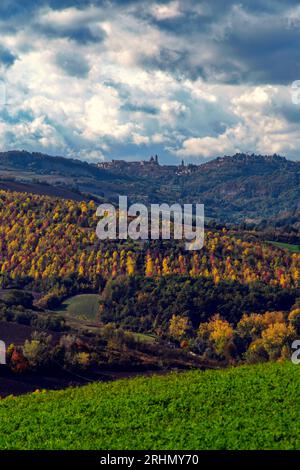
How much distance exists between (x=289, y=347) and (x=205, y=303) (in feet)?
Answer: 168

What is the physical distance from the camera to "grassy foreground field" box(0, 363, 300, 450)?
120 feet

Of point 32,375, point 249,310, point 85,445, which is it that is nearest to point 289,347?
point 249,310

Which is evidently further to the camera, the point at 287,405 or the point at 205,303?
the point at 205,303

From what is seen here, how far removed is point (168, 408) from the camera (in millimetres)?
45031

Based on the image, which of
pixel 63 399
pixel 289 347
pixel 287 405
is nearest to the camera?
pixel 287 405

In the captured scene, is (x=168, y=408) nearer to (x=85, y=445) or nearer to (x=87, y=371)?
(x=85, y=445)

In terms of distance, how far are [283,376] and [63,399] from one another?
627 inches

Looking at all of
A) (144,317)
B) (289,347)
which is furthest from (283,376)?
(144,317)

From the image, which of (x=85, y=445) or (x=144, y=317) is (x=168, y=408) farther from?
(x=144, y=317)

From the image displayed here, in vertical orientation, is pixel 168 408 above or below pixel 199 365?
above

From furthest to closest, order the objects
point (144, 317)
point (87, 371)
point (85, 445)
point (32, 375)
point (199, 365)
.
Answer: point (144, 317)
point (199, 365)
point (87, 371)
point (32, 375)
point (85, 445)

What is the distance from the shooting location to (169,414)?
4381 centimetres

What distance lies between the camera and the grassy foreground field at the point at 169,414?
36.7 m
